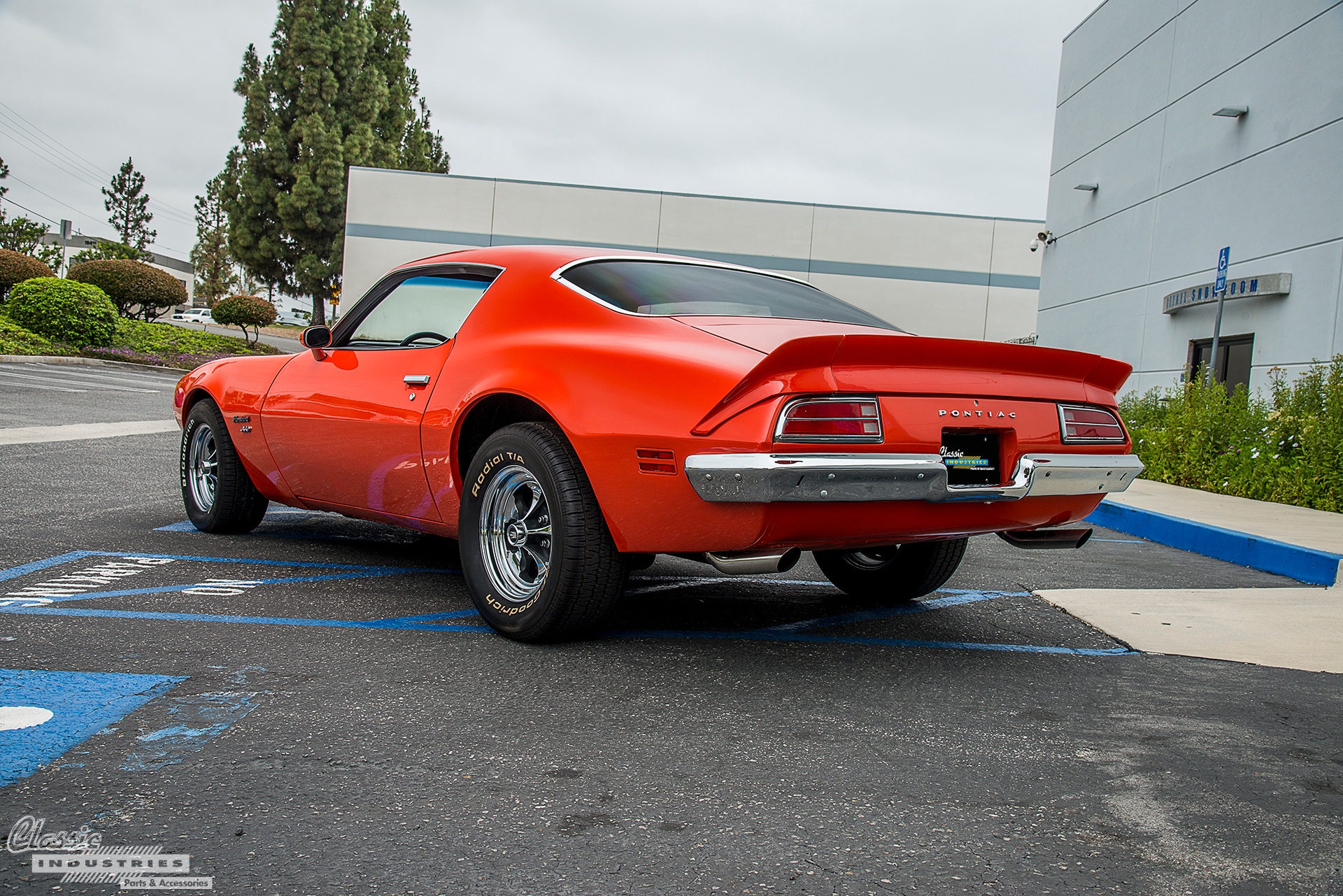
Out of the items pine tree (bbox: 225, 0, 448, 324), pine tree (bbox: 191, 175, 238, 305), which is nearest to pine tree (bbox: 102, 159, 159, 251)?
pine tree (bbox: 191, 175, 238, 305)

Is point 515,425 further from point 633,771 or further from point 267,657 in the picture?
point 633,771

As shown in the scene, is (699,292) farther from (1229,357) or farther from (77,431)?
(1229,357)

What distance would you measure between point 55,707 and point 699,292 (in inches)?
93.3

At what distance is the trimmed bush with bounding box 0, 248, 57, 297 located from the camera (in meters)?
29.6

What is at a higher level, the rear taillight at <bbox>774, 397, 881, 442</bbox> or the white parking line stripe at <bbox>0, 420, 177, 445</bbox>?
the rear taillight at <bbox>774, 397, 881, 442</bbox>

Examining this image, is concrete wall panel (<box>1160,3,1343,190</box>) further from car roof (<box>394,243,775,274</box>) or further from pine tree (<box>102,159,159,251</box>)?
pine tree (<box>102,159,159,251</box>)

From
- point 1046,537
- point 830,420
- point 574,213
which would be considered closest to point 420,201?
point 574,213

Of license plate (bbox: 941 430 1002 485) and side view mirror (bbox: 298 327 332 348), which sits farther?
side view mirror (bbox: 298 327 332 348)

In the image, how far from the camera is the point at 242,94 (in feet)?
A: 142

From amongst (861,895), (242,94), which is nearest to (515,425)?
(861,895)

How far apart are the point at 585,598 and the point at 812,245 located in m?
26.1

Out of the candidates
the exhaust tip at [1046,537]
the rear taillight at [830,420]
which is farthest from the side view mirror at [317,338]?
the exhaust tip at [1046,537]

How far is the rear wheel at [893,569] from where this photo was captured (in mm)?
4441

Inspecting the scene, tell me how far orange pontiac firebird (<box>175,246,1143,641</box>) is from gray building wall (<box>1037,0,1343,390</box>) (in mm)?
10567
